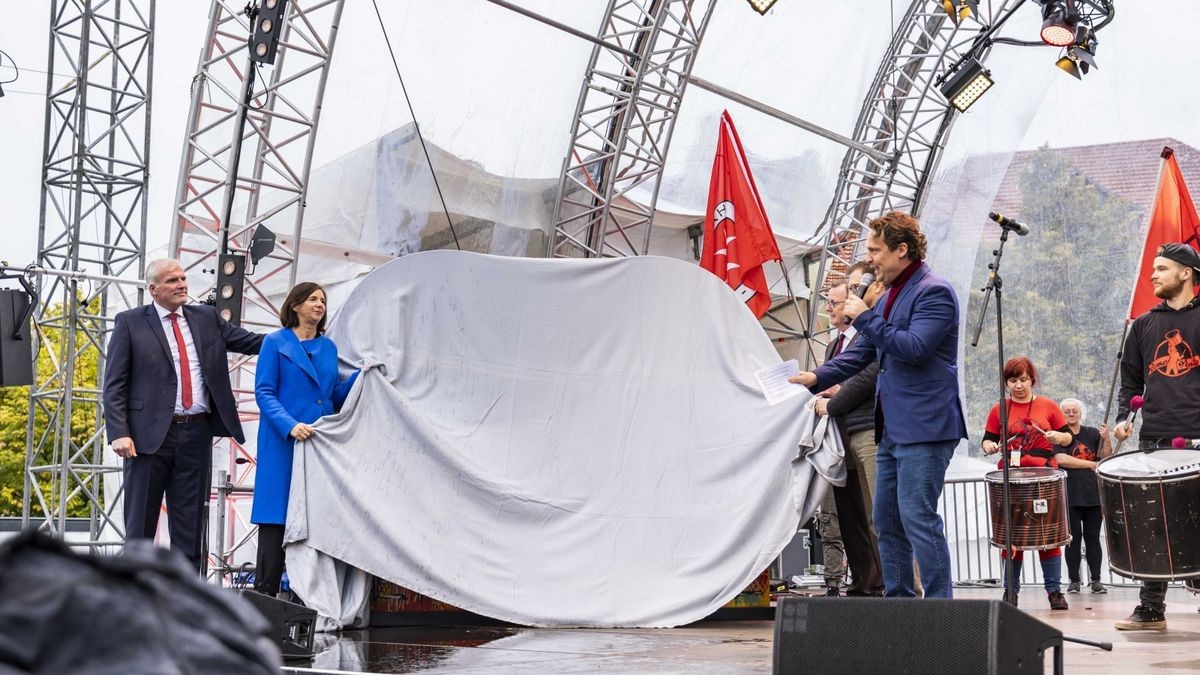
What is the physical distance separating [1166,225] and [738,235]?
3.40 m

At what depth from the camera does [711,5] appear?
36.0 feet

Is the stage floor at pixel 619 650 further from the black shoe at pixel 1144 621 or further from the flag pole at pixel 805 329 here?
the flag pole at pixel 805 329

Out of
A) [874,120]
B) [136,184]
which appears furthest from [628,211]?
[136,184]

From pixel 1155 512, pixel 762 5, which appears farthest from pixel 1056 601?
pixel 762 5

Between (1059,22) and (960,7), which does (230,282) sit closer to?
(1059,22)

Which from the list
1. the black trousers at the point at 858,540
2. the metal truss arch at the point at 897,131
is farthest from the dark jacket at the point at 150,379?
the metal truss arch at the point at 897,131

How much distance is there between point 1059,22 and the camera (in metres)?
8.71

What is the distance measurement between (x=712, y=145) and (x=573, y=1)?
7.36 ft

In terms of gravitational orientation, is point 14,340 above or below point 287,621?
above

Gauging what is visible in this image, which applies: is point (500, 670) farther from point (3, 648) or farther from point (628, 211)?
point (628, 211)

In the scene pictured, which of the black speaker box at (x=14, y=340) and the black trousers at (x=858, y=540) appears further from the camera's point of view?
the black speaker box at (x=14, y=340)

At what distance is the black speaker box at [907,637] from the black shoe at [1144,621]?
2.96 meters

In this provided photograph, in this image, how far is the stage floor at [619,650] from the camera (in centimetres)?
358

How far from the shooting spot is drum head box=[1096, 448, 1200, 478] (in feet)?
15.3
